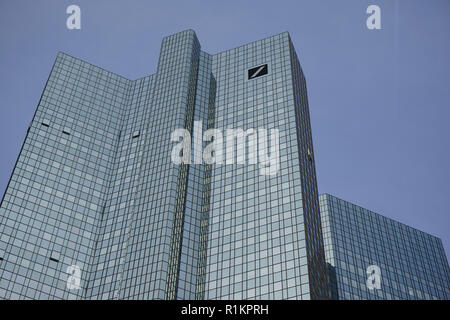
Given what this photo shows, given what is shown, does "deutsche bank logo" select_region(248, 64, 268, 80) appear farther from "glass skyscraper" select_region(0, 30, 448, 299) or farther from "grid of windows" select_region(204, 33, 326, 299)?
"grid of windows" select_region(204, 33, 326, 299)

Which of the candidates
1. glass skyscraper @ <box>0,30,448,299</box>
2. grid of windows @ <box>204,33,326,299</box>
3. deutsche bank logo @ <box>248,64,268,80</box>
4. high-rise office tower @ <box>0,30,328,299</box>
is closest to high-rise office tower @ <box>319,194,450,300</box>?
glass skyscraper @ <box>0,30,448,299</box>

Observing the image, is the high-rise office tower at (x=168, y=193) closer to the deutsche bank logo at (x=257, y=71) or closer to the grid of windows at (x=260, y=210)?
the grid of windows at (x=260, y=210)

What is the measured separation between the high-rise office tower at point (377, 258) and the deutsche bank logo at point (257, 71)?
46986 millimetres

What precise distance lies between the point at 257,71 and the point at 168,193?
44.6 m

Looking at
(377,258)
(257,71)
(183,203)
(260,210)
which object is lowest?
(260,210)

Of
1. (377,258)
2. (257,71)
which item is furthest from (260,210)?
(377,258)

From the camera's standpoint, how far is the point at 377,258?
17212cm

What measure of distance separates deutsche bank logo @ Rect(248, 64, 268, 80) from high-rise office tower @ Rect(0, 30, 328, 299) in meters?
0.41

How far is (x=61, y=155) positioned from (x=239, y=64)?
5362cm

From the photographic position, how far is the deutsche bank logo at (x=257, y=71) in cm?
15214

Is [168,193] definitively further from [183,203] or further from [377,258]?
[377,258]

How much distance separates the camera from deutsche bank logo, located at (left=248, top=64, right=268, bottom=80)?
499ft

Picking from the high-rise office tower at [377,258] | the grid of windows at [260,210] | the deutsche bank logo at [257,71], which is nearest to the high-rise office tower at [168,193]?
the grid of windows at [260,210]

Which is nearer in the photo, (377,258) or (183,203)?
(183,203)
